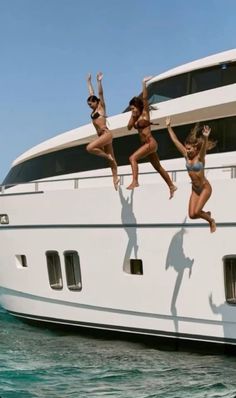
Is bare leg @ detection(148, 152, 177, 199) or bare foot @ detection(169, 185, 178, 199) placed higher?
bare leg @ detection(148, 152, 177, 199)

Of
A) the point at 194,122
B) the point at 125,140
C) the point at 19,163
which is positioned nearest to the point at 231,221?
the point at 194,122

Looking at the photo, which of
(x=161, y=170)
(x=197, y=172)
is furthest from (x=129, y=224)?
(x=197, y=172)

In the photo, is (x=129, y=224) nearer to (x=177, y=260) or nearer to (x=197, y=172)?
(x=177, y=260)

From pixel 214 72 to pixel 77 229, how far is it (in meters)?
3.50

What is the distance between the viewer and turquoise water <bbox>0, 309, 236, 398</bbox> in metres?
5.90

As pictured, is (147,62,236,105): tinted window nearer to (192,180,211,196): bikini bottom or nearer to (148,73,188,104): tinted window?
(148,73,188,104): tinted window

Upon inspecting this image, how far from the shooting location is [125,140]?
29.2 ft

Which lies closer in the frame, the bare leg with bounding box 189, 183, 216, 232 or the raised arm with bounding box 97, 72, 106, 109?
the bare leg with bounding box 189, 183, 216, 232

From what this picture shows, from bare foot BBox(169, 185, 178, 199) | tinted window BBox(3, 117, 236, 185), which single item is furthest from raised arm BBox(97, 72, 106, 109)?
tinted window BBox(3, 117, 236, 185)

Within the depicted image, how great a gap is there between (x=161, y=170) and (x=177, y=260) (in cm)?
128

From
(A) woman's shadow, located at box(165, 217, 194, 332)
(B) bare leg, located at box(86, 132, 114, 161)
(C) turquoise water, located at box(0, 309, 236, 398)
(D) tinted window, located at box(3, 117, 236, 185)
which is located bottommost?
(C) turquoise water, located at box(0, 309, 236, 398)

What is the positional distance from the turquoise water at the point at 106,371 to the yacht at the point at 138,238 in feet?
1.11

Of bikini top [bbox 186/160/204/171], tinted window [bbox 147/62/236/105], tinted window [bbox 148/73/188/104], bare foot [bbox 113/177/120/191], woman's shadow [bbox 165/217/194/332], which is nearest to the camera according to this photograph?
bikini top [bbox 186/160/204/171]

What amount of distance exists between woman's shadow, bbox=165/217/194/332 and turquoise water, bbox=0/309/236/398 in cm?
80
